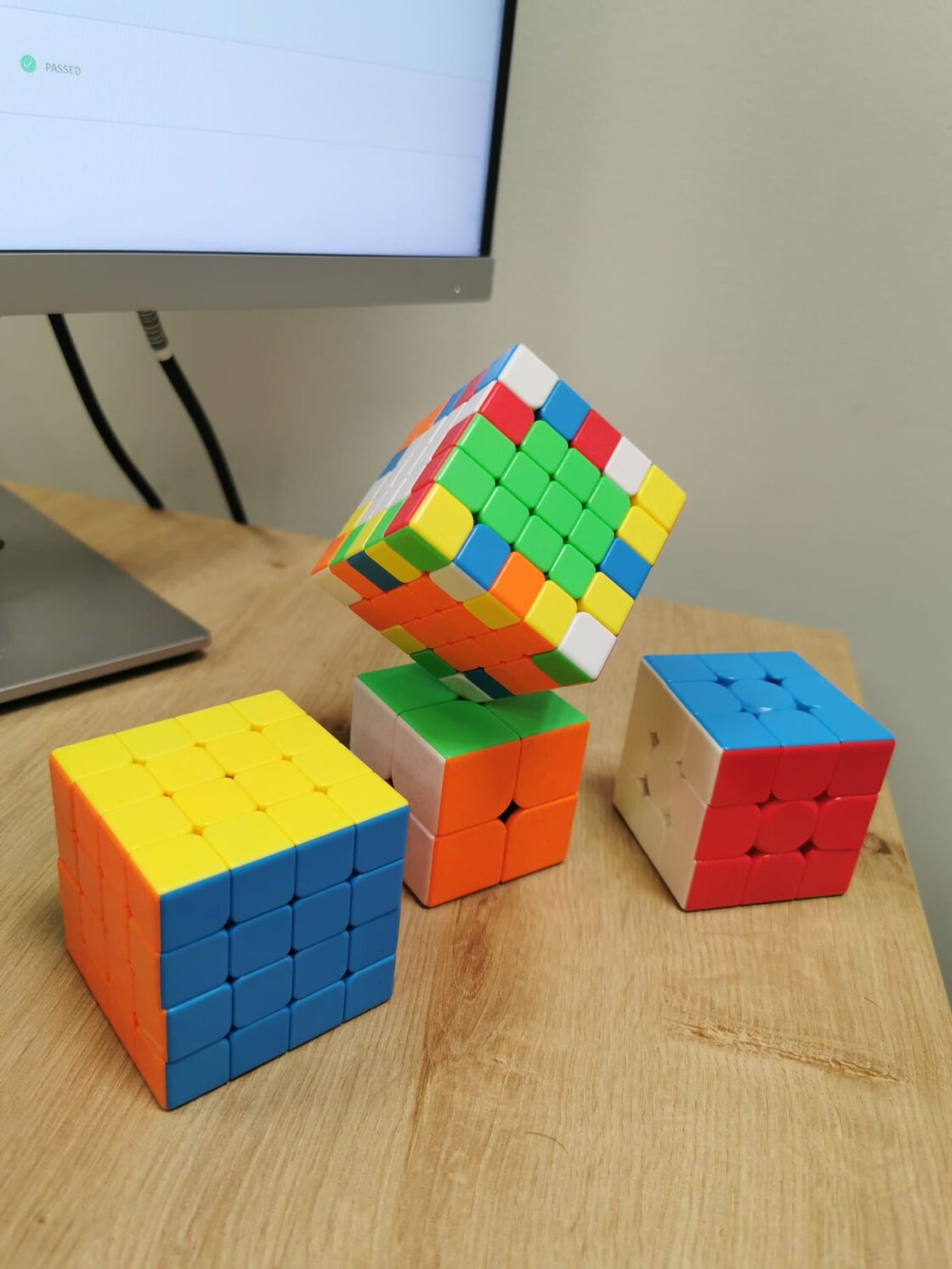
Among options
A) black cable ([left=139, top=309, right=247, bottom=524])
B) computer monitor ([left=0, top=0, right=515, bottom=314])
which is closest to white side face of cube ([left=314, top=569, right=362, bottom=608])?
computer monitor ([left=0, top=0, right=515, bottom=314])

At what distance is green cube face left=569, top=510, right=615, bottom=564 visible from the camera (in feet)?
1.31

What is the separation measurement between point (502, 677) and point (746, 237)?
1.69 ft

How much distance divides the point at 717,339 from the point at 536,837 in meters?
0.51

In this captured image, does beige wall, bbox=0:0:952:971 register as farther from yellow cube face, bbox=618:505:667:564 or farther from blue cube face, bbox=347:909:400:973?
blue cube face, bbox=347:909:400:973

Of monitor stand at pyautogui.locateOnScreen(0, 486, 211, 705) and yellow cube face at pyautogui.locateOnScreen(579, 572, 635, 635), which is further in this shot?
monitor stand at pyautogui.locateOnScreen(0, 486, 211, 705)

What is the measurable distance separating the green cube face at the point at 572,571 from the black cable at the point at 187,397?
39cm

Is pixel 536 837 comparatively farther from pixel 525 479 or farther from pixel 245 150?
pixel 245 150

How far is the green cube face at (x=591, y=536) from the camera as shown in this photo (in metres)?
0.40

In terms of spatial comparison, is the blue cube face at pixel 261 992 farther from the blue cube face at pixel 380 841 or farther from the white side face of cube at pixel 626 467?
the white side face of cube at pixel 626 467

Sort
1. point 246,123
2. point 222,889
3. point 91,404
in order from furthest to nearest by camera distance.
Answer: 1. point 91,404
2. point 246,123
3. point 222,889

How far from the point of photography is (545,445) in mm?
403

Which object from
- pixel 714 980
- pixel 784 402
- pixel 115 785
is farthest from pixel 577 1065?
pixel 784 402

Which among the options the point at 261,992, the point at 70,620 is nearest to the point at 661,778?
the point at 261,992

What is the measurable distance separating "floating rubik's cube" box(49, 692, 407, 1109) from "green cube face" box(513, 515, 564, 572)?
0.35 ft
